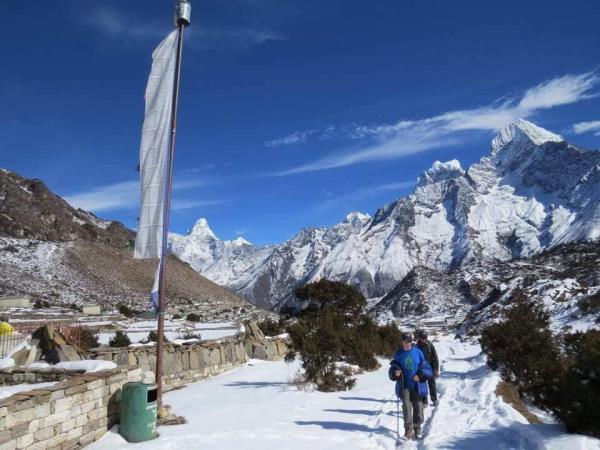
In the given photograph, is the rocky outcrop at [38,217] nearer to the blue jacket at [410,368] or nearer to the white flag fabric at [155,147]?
the white flag fabric at [155,147]

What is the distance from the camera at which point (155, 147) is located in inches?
386

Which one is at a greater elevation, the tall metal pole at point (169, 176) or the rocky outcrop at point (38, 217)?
the rocky outcrop at point (38, 217)

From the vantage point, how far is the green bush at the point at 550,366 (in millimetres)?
7750

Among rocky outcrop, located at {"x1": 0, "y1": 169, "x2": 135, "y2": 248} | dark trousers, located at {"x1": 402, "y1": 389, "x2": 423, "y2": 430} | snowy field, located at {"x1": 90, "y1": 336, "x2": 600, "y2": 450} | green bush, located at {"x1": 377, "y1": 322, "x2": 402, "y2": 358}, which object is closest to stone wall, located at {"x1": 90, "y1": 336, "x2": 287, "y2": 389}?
snowy field, located at {"x1": 90, "y1": 336, "x2": 600, "y2": 450}

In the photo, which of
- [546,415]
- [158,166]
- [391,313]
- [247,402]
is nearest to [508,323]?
[546,415]

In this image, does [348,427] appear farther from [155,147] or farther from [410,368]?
[155,147]

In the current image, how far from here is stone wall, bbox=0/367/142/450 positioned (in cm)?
682

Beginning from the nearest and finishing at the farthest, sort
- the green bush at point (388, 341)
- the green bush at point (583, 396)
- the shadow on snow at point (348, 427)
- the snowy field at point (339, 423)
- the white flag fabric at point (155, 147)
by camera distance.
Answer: the green bush at point (583, 396) < the snowy field at point (339, 423) < the shadow on snow at point (348, 427) < the white flag fabric at point (155, 147) < the green bush at point (388, 341)

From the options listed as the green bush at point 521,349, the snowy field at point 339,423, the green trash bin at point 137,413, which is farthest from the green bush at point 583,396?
the green trash bin at point 137,413

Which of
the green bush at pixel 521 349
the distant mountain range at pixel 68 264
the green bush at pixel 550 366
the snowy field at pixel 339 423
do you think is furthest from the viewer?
the distant mountain range at pixel 68 264

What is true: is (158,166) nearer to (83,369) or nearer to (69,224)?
(83,369)

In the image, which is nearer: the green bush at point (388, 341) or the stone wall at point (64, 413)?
the stone wall at point (64, 413)

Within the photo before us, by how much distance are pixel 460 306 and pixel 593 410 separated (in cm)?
9503

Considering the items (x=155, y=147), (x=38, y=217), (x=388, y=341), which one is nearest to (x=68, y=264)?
(x=38, y=217)
